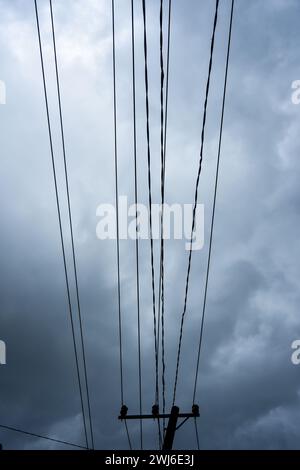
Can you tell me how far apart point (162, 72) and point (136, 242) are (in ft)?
11.6

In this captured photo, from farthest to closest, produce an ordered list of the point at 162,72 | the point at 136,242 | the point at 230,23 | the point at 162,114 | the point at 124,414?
the point at 124,414 < the point at 136,242 < the point at 162,114 < the point at 162,72 < the point at 230,23

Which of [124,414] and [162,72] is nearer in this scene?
[162,72]
